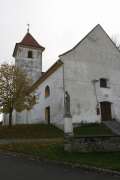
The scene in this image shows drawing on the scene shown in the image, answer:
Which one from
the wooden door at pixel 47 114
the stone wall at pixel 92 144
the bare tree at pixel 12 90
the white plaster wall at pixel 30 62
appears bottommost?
the stone wall at pixel 92 144

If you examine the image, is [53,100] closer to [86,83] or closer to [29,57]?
[86,83]

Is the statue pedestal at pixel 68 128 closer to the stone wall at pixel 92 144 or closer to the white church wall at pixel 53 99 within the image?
the stone wall at pixel 92 144

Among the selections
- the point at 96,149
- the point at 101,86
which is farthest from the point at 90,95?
the point at 96,149

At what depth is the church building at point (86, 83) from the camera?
2255 cm

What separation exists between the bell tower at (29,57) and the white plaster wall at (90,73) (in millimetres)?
14063

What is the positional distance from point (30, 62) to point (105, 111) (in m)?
17.4

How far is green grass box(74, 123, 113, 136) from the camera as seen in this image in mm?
19141

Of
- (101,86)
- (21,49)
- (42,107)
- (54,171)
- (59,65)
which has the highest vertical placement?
(21,49)

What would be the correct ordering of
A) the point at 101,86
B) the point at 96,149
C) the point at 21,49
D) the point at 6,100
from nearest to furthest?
the point at 96,149
the point at 6,100
the point at 101,86
the point at 21,49

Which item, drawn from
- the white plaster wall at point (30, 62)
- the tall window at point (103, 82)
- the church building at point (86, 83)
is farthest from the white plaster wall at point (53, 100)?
the white plaster wall at point (30, 62)

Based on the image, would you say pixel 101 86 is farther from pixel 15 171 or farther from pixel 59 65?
pixel 15 171

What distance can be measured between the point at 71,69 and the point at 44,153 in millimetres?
12902

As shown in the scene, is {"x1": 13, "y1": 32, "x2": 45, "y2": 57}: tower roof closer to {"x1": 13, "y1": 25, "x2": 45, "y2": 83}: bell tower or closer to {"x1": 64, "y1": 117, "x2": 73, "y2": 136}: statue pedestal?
{"x1": 13, "y1": 25, "x2": 45, "y2": 83}: bell tower

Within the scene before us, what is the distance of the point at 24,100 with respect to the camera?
24.0 metres
